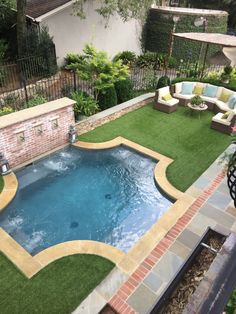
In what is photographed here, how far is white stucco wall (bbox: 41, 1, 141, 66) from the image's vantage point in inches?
675

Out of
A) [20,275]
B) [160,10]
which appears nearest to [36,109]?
[20,275]

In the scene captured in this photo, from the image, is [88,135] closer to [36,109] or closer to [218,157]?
[36,109]

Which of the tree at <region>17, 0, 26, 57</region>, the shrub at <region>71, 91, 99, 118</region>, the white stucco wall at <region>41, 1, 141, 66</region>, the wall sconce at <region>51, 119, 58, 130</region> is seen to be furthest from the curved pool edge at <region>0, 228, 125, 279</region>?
the white stucco wall at <region>41, 1, 141, 66</region>

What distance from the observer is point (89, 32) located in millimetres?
19078

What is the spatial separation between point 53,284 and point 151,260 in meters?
2.07

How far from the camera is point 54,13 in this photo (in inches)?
642

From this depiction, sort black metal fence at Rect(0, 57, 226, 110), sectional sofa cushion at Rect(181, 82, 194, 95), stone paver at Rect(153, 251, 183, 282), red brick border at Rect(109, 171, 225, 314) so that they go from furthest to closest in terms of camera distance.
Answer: sectional sofa cushion at Rect(181, 82, 194, 95) < black metal fence at Rect(0, 57, 226, 110) < stone paver at Rect(153, 251, 183, 282) < red brick border at Rect(109, 171, 225, 314)

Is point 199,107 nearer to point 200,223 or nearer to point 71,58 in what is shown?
point 200,223

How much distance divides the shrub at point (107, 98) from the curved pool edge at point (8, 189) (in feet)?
18.0

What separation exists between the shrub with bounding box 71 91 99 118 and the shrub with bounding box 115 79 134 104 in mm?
1596

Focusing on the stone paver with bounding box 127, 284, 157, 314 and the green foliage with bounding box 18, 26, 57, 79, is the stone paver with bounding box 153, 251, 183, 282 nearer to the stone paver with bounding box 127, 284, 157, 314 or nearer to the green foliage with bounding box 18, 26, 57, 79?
the stone paver with bounding box 127, 284, 157, 314

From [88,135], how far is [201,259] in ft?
23.9

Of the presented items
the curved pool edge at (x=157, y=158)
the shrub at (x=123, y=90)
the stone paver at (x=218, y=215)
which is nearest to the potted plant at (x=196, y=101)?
the shrub at (x=123, y=90)

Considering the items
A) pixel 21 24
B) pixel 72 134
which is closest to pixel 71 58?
pixel 21 24
